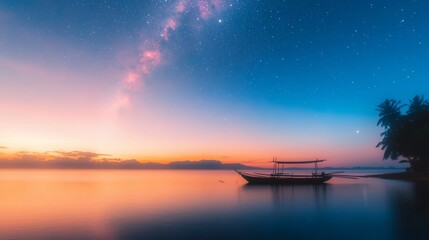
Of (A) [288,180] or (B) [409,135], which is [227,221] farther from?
(B) [409,135]

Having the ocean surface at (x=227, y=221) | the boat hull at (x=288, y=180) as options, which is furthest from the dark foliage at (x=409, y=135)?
the ocean surface at (x=227, y=221)

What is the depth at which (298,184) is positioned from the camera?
64.9 metres

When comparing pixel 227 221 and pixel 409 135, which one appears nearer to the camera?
pixel 227 221

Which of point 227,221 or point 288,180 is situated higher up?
point 288,180

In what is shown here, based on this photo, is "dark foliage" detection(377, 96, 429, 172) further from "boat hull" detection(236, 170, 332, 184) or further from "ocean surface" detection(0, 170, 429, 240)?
"ocean surface" detection(0, 170, 429, 240)

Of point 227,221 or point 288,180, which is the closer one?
point 227,221

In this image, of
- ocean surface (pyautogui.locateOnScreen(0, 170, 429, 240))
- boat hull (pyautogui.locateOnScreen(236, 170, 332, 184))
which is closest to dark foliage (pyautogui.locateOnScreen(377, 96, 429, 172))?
boat hull (pyautogui.locateOnScreen(236, 170, 332, 184))

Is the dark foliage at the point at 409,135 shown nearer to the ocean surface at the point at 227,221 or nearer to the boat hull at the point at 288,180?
the boat hull at the point at 288,180

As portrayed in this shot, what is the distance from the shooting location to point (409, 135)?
204 ft

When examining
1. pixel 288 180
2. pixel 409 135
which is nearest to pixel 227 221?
pixel 288 180

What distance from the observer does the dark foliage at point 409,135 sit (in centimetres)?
6038

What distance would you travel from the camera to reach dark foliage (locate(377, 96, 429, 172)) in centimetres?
6038

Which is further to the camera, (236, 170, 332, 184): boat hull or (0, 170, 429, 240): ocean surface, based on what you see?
(236, 170, 332, 184): boat hull

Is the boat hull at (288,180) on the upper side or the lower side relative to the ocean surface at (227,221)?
upper
